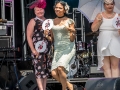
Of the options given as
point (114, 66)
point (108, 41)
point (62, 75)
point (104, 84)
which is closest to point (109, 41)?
point (108, 41)

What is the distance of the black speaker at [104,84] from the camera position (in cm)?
461

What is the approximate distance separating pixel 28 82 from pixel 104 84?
2867 mm

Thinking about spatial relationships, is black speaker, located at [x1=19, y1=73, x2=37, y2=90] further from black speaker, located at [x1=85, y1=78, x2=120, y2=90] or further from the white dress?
black speaker, located at [x1=85, y1=78, x2=120, y2=90]

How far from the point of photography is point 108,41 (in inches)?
244

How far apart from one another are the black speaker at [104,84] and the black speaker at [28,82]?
241cm

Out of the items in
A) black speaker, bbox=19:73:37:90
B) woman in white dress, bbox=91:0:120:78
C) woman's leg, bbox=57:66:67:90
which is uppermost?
woman in white dress, bbox=91:0:120:78

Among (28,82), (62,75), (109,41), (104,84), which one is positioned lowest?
(28,82)

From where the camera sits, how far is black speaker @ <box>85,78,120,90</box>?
461 centimetres

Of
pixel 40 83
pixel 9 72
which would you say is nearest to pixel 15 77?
pixel 9 72

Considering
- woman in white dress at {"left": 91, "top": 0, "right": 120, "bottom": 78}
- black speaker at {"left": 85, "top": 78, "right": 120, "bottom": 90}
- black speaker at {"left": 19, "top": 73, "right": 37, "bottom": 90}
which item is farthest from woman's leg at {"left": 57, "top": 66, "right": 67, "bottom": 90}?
black speaker at {"left": 19, "top": 73, "right": 37, "bottom": 90}

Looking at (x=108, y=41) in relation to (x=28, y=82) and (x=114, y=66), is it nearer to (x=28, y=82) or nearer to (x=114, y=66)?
(x=114, y=66)

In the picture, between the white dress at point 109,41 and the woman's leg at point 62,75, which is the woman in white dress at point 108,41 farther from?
the woman's leg at point 62,75

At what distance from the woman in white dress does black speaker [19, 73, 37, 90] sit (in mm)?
1683

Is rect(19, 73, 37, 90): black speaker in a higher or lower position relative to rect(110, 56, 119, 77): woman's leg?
lower
